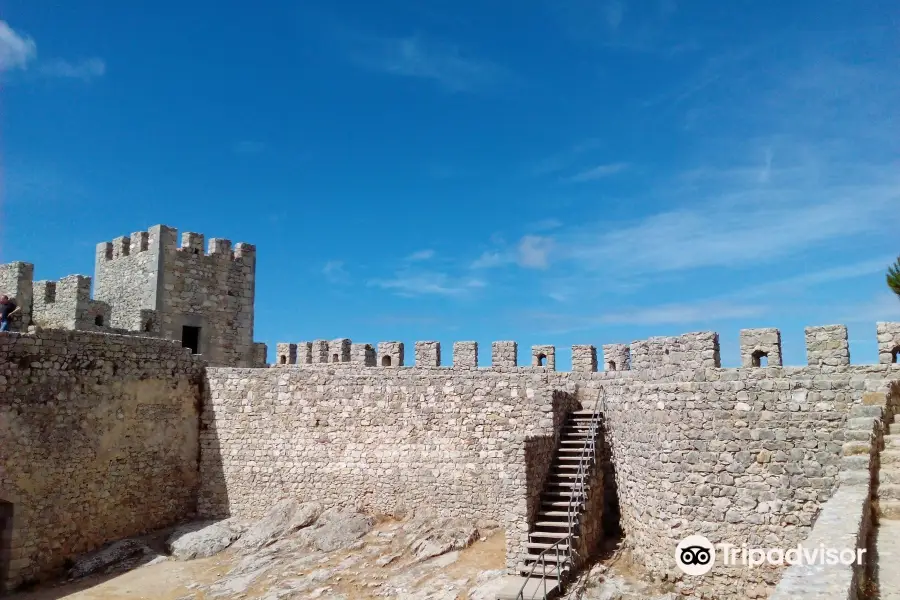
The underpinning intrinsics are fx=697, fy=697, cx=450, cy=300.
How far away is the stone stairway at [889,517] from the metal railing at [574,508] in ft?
14.3

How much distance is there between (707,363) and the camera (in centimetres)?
1070

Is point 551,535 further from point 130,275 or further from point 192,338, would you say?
point 130,275

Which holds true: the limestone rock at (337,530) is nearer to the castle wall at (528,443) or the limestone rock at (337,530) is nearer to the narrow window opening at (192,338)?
the castle wall at (528,443)

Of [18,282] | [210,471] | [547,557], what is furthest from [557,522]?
[18,282]

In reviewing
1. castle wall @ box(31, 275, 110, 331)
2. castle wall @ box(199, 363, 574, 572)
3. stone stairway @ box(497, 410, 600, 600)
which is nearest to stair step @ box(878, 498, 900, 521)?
stone stairway @ box(497, 410, 600, 600)

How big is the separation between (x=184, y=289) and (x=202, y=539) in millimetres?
7320

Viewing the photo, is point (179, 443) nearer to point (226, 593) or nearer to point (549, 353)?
point (226, 593)

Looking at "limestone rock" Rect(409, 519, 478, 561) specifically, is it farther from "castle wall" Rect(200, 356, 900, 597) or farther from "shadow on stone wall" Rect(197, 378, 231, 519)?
"shadow on stone wall" Rect(197, 378, 231, 519)

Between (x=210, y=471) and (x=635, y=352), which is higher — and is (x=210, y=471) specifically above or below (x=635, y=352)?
below

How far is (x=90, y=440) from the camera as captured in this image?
14531mm

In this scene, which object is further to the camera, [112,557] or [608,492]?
[112,557]

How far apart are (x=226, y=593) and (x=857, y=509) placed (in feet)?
33.3


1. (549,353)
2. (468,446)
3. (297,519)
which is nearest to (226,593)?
(297,519)

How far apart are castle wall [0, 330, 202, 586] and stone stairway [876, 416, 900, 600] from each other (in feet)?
45.8
